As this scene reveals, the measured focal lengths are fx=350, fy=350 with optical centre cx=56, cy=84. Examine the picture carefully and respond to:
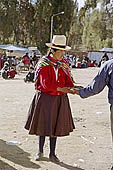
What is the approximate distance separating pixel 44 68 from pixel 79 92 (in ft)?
1.87

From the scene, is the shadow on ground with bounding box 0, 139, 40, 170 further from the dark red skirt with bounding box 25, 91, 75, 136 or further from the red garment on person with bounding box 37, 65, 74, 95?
the red garment on person with bounding box 37, 65, 74, 95

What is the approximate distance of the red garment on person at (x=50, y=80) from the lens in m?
4.51

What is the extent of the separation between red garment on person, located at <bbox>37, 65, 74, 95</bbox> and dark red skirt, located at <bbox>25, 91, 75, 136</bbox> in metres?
0.09

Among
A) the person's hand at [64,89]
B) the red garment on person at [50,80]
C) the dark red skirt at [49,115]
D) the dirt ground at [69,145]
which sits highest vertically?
the red garment on person at [50,80]

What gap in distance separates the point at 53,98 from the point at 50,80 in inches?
10.5

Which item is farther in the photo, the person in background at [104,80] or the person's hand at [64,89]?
the person's hand at [64,89]

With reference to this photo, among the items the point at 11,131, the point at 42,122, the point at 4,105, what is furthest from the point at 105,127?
the point at 4,105

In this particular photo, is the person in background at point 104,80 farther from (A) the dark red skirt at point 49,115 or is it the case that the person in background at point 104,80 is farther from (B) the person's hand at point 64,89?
(A) the dark red skirt at point 49,115

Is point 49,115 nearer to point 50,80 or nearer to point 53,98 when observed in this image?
point 53,98

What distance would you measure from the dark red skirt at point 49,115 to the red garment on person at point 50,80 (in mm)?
92

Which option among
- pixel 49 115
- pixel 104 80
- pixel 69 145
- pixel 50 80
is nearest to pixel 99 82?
pixel 104 80

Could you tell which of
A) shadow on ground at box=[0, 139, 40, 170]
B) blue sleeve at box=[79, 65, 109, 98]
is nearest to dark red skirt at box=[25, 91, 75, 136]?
shadow on ground at box=[0, 139, 40, 170]

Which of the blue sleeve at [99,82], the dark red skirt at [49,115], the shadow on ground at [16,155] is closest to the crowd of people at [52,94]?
the dark red skirt at [49,115]

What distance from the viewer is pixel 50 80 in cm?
454
